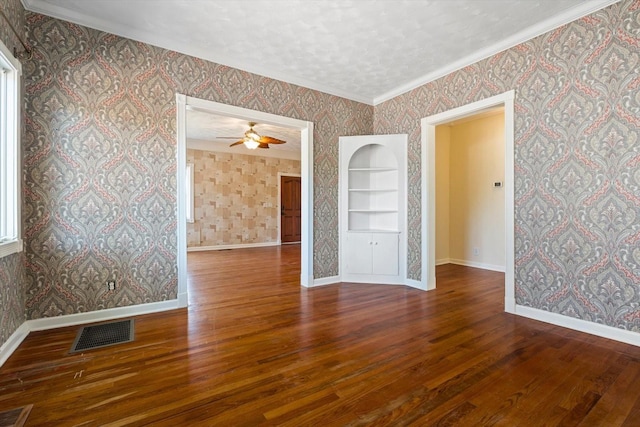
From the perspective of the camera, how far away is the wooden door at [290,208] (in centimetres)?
909

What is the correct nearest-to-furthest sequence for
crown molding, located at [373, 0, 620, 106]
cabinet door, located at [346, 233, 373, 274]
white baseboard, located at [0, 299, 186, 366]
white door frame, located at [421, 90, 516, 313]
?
white baseboard, located at [0, 299, 186, 366] → crown molding, located at [373, 0, 620, 106] → white door frame, located at [421, 90, 516, 313] → cabinet door, located at [346, 233, 373, 274]

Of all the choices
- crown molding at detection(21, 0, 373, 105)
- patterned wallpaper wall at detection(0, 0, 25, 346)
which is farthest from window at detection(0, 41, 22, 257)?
crown molding at detection(21, 0, 373, 105)

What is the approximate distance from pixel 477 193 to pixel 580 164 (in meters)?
2.96

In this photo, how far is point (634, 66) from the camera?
7.41 feet

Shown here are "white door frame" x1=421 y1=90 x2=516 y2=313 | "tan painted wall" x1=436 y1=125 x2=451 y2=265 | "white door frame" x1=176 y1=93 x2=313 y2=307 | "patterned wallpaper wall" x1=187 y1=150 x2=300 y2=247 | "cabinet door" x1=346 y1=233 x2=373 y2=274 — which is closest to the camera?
"white door frame" x1=421 y1=90 x2=516 y2=313

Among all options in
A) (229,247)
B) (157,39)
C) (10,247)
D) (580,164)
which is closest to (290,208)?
(229,247)

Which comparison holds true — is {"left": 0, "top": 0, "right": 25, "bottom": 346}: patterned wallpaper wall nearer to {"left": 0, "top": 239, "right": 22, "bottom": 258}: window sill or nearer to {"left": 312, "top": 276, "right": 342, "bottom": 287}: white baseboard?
{"left": 0, "top": 239, "right": 22, "bottom": 258}: window sill

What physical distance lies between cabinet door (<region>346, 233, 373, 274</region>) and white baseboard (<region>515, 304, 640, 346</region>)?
6.06ft

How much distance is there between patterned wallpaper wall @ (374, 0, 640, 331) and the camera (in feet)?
7.52

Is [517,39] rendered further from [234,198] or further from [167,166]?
[234,198]

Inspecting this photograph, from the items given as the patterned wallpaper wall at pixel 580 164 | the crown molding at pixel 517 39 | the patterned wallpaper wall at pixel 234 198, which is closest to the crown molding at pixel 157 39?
the crown molding at pixel 517 39

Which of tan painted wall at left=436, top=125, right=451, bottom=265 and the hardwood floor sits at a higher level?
tan painted wall at left=436, top=125, right=451, bottom=265

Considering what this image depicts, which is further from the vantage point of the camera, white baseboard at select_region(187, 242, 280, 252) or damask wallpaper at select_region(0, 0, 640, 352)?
white baseboard at select_region(187, 242, 280, 252)

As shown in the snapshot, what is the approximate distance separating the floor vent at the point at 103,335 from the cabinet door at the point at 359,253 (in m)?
2.72
